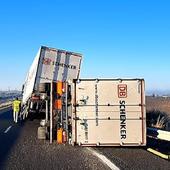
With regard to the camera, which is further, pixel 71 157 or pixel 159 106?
pixel 159 106

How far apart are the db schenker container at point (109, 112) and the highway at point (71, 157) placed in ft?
1.11

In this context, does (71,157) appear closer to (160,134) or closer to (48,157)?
(48,157)

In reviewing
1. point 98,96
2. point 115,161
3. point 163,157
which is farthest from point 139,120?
point 115,161

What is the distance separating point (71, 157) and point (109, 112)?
2.72 meters

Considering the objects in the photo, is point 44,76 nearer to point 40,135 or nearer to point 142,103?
point 40,135

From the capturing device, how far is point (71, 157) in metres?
11.7

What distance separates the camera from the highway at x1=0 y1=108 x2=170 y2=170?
10.2 m

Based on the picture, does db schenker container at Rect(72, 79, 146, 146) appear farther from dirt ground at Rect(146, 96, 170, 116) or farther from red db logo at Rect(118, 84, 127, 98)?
dirt ground at Rect(146, 96, 170, 116)

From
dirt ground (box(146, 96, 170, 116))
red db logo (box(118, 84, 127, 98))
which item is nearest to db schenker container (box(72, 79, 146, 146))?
red db logo (box(118, 84, 127, 98))

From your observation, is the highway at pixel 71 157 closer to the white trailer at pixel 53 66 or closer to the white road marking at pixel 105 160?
the white road marking at pixel 105 160

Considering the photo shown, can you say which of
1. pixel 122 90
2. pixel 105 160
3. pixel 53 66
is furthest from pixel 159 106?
pixel 105 160

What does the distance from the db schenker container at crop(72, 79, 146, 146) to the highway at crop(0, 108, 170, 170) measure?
0.34 m

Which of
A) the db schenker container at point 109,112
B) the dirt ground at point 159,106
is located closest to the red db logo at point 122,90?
the db schenker container at point 109,112

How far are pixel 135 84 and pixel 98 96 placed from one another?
1200 millimetres
